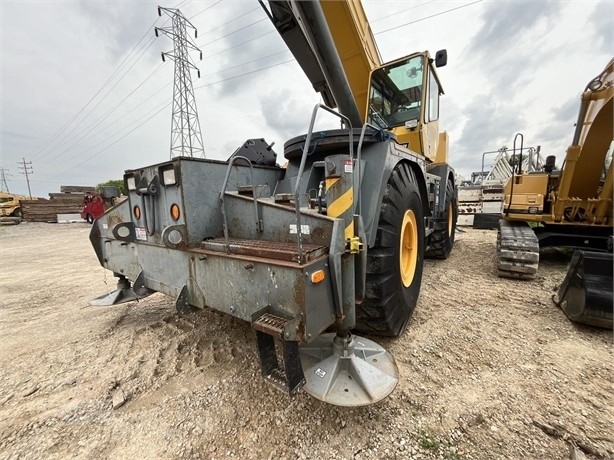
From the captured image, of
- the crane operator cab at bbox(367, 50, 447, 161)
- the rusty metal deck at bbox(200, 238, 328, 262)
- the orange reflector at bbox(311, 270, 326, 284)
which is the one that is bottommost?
the orange reflector at bbox(311, 270, 326, 284)

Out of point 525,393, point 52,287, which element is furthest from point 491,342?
point 52,287

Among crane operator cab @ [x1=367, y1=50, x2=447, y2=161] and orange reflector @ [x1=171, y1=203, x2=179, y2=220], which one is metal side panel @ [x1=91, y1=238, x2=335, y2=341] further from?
crane operator cab @ [x1=367, y1=50, x2=447, y2=161]

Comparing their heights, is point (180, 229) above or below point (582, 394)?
above

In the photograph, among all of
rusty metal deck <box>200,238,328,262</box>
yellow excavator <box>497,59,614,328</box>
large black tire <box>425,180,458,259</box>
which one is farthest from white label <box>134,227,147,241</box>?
large black tire <box>425,180,458,259</box>

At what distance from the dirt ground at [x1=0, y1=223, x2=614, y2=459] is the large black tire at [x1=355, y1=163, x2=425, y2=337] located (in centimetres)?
32

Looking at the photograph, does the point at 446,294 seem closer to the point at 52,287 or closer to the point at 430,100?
the point at 430,100

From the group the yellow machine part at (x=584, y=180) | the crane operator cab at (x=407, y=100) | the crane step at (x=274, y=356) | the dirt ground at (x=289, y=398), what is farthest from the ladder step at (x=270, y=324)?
the yellow machine part at (x=584, y=180)

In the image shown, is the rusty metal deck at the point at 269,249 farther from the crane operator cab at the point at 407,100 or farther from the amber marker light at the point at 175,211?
the crane operator cab at the point at 407,100

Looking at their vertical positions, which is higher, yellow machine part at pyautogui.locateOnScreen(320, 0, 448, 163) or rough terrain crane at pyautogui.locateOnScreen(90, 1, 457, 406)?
yellow machine part at pyautogui.locateOnScreen(320, 0, 448, 163)

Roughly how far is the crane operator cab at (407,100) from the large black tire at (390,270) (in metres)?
1.61

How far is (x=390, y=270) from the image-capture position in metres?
2.10

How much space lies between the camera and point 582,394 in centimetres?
182

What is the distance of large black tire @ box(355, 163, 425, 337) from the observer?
2029mm

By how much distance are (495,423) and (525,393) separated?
403 millimetres
